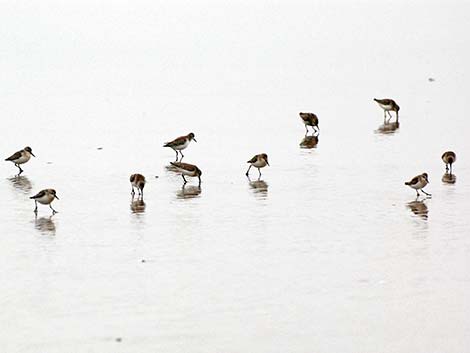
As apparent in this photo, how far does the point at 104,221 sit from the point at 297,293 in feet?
18.3

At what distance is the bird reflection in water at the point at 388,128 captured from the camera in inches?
1159

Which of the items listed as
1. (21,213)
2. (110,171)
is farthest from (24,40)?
(21,213)

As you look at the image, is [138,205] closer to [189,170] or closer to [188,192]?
[188,192]

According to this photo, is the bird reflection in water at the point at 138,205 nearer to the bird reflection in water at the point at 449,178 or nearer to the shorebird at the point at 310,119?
the bird reflection in water at the point at 449,178

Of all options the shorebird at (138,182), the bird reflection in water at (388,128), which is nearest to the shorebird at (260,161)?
the shorebird at (138,182)

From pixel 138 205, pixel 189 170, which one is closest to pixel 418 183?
pixel 189 170

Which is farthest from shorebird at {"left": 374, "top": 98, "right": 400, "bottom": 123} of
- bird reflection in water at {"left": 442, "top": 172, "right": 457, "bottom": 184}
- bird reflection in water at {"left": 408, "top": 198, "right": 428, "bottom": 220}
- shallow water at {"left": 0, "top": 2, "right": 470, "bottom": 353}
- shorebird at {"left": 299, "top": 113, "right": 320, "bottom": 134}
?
bird reflection in water at {"left": 408, "top": 198, "right": 428, "bottom": 220}

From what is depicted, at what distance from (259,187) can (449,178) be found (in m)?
3.70

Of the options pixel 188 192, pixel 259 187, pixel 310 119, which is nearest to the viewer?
pixel 188 192

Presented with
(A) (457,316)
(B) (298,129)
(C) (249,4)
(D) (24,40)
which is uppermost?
(C) (249,4)

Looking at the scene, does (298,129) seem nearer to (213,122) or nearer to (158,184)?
(213,122)

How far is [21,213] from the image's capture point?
1884cm

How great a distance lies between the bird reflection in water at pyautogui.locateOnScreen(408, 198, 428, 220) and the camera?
1806 cm

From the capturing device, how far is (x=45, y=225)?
58.1 feet
